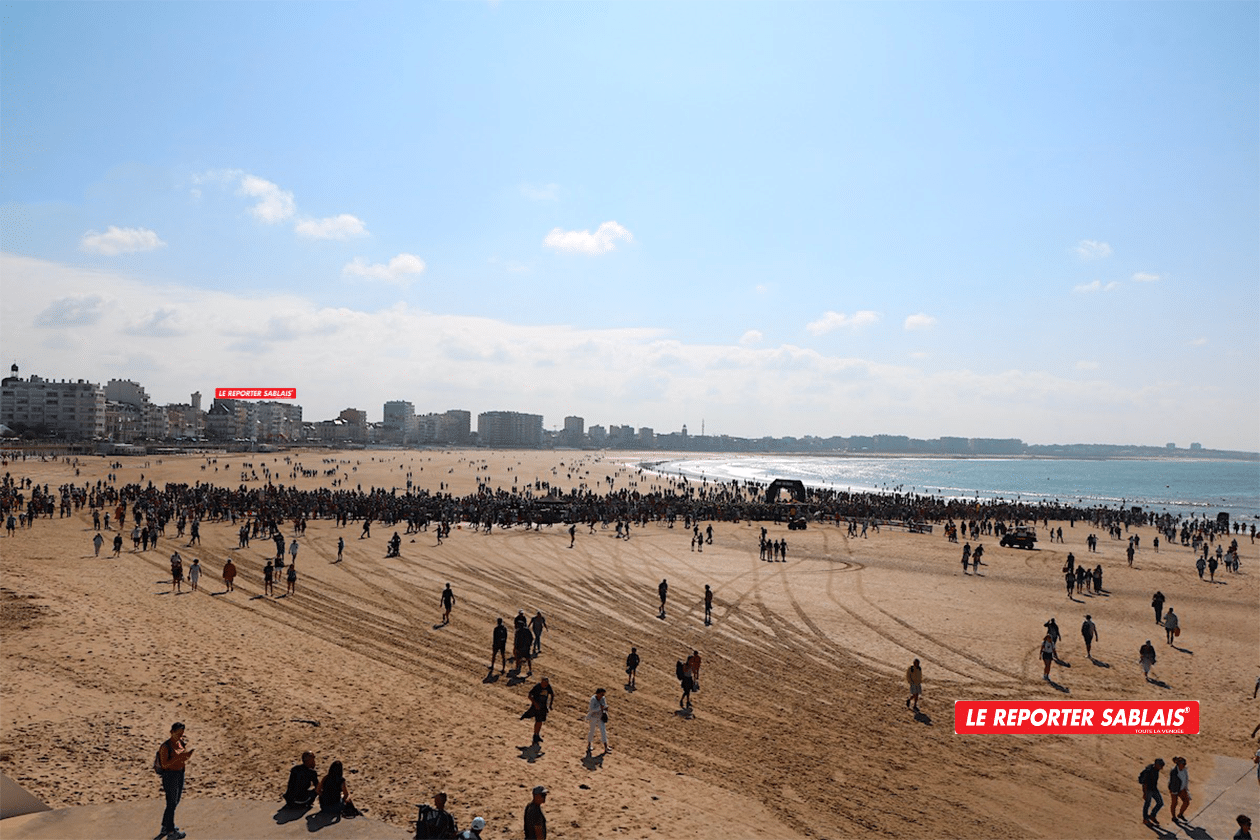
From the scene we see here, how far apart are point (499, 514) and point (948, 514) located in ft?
118

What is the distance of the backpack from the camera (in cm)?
723

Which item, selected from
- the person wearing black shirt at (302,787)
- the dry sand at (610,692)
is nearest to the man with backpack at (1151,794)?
the dry sand at (610,692)

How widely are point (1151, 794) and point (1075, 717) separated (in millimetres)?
4454

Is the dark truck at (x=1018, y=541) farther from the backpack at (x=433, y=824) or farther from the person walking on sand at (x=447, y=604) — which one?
the backpack at (x=433, y=824)

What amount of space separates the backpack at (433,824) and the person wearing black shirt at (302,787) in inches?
68.7

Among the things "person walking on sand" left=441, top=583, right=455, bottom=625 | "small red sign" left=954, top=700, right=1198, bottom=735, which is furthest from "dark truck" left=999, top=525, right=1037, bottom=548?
"person walking on sand" left=441, top=583, right=455, bottom=625

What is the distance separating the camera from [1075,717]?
45.3ft

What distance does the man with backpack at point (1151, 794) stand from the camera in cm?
963

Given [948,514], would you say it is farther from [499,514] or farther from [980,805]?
[980,805]

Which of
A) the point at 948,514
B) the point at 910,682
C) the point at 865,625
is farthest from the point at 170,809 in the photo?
the point at 948,514

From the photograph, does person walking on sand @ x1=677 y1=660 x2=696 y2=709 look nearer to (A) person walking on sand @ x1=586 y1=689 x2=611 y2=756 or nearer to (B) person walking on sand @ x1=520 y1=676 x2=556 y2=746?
(A) person walking on sand @ x1=586 y1=689 x2=611 y2=756

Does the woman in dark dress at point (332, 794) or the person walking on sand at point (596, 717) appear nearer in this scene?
the woman in dark dress at point (332, 794)

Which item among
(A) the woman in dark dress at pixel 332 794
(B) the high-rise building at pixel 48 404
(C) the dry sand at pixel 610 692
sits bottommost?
(C) the dry sand at pixel 610 692

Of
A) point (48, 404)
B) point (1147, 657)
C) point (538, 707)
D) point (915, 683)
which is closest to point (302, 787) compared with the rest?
point (538, 707)
